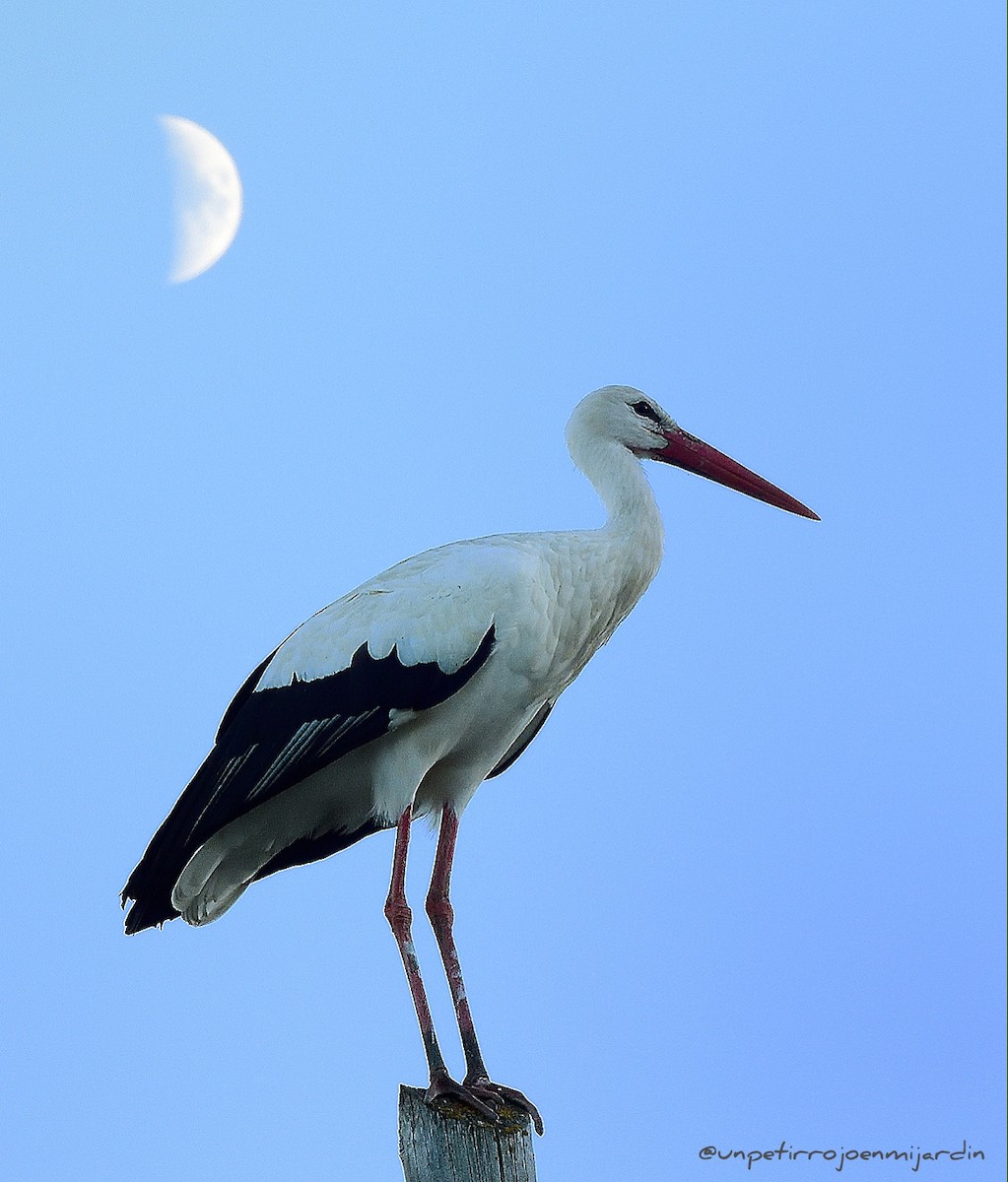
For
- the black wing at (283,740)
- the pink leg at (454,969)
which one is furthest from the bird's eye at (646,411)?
the pink leg at (454,969)

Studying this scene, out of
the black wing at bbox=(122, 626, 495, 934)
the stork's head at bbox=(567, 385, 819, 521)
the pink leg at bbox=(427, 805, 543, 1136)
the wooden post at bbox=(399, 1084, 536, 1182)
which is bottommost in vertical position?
the wooden post at bbox=(399, 1084, 536, 1182)

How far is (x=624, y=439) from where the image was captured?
573 cm

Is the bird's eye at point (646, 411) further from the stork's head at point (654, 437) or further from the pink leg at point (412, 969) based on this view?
the pink leg at point (412, 969)

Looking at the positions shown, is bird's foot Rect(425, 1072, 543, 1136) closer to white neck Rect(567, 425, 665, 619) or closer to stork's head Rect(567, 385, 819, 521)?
white neck Rect(567, 425, 665, 619)

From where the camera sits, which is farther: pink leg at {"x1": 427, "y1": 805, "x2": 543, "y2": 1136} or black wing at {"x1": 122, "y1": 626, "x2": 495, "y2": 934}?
black wing at {"x1": 122, "y1": 626, "x2": 495, "y2": 934}

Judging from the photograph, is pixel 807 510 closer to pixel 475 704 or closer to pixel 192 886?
pixel 475 704

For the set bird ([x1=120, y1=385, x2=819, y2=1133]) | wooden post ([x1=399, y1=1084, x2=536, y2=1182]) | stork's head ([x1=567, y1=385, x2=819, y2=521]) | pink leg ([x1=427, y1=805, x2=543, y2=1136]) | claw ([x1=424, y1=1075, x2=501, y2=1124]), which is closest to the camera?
wooden post ([x1=399, y1=1084, x2=536, y2=1182])

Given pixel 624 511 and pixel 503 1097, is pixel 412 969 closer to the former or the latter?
pixel 503 1097

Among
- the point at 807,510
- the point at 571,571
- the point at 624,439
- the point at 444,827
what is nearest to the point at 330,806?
the point at 444,827

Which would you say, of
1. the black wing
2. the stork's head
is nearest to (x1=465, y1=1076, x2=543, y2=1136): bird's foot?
the black wing

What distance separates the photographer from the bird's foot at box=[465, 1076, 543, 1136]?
4.53 metres

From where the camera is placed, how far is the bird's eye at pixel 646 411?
19.0 ft

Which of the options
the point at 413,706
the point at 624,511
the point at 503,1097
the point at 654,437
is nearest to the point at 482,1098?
the point at 503,1097

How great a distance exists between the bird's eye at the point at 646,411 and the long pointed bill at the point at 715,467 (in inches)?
3.0
